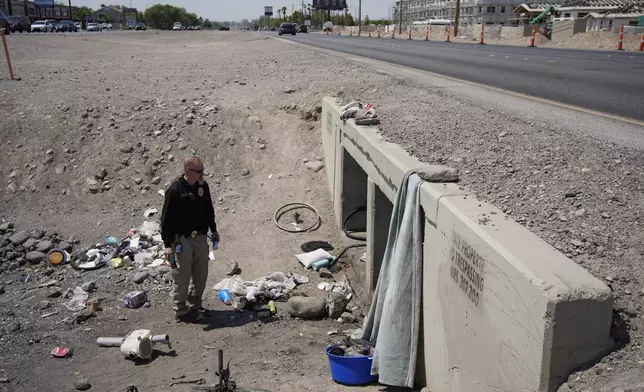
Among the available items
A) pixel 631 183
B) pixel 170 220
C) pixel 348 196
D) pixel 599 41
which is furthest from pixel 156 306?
pixel 599 41

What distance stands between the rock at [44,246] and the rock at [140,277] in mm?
2057

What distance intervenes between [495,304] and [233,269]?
5.62 m

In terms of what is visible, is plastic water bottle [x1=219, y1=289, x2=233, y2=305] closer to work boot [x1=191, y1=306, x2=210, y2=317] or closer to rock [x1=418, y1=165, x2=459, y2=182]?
work boot [x1=191, y1=306, x2=210, y2=317]

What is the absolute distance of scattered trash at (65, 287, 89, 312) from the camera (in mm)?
7574

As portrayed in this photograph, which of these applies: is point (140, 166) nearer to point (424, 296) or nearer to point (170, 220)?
point (170, 220)

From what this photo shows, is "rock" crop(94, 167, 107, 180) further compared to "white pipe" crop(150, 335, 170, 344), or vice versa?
"rock" crop(94, 167, 107, 180)

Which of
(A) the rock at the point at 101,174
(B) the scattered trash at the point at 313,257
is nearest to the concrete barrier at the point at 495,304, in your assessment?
(B) the scattered trash at the point at 313,257

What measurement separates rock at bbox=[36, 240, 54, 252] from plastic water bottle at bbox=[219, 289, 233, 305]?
11.4ft

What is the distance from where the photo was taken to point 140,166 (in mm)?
11281

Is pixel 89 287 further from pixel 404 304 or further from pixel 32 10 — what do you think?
pixel 32 10

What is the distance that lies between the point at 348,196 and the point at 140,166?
4.50 meters

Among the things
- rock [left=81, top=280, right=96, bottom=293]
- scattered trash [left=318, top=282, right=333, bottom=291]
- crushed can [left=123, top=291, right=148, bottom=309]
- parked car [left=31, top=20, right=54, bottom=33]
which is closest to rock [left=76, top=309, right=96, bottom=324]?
crushed can [left=123, top=291, right=148, bottom=309]

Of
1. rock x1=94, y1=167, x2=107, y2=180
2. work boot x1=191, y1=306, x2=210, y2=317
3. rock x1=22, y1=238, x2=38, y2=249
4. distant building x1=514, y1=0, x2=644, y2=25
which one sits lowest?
work boot x1=191, y1=306, x2=210, y2=317

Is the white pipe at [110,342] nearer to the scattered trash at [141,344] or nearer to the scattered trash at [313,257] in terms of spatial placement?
the scattered trash at [141,344]
